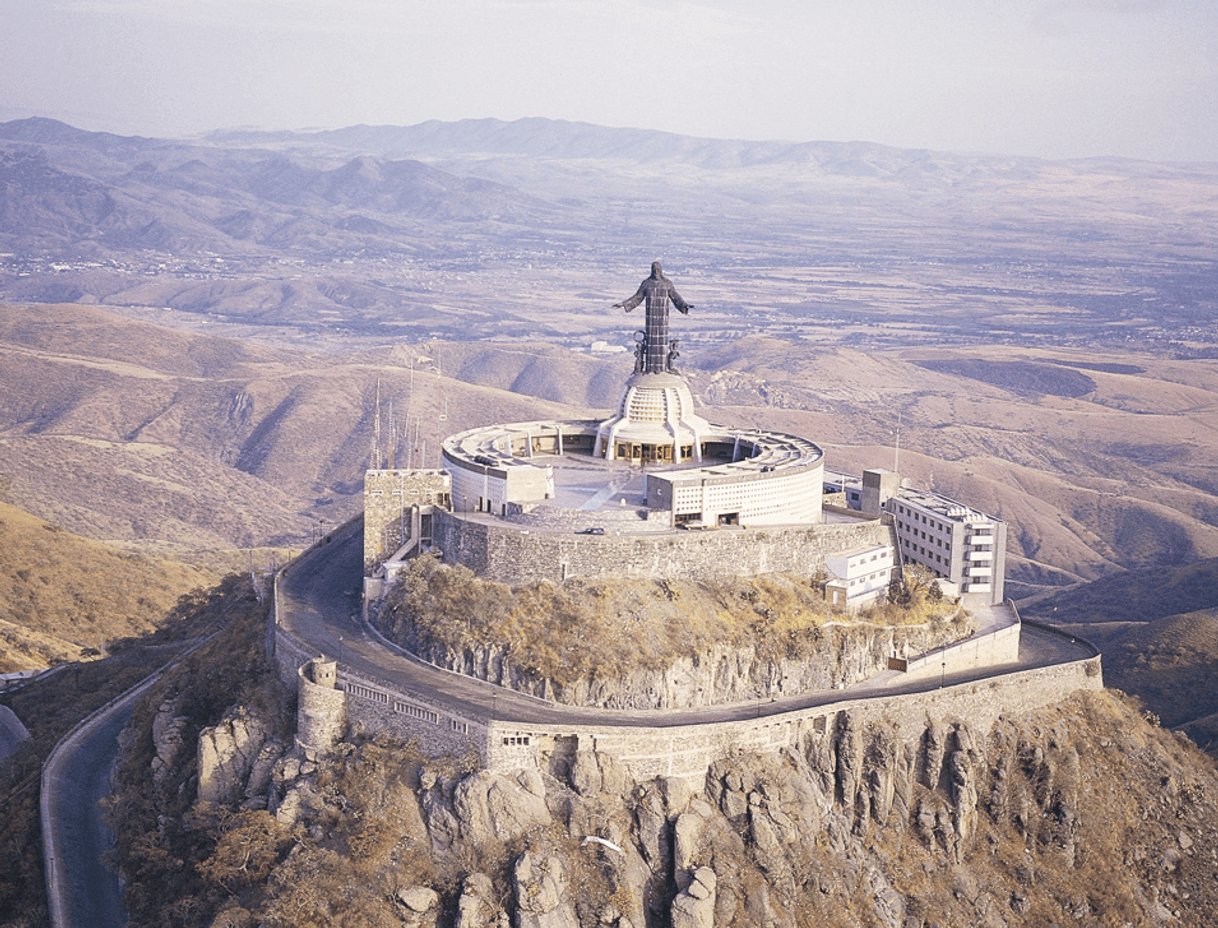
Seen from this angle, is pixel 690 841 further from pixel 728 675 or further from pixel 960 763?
pixel 960 763

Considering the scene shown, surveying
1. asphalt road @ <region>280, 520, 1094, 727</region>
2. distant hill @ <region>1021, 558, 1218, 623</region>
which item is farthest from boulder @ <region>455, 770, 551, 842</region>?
distant hill @ <region>1021, 558, 1218, 623</region>

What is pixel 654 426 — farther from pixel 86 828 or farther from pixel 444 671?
pixel 86 828

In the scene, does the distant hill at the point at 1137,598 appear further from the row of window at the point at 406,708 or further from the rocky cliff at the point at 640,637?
the row of window at the point at 406,708

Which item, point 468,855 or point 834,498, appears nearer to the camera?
point 468,855

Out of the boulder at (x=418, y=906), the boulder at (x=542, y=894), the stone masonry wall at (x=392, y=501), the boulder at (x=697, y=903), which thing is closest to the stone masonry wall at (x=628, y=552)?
the stone masonry wall at (x=392, y=501)

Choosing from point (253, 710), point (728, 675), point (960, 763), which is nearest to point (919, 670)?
point (960, 763)

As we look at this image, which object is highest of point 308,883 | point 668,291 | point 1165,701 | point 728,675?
point 668,291
